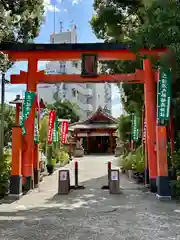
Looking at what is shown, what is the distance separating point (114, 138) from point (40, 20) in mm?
27265

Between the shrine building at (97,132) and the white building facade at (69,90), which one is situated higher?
the white building facade at (69,90)

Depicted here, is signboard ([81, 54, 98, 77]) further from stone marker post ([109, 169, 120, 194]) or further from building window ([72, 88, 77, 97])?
building window ([72, 88, 77, 97])

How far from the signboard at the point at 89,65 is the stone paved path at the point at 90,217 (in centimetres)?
445

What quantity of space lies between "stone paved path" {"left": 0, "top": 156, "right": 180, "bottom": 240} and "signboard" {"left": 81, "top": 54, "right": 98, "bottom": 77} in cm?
445

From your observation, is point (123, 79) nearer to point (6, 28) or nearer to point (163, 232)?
point (6, 28)

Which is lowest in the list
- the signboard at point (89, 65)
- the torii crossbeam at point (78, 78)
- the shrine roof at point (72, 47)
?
the torii crossbeam at point (78, 78)

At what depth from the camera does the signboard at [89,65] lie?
38.0 feet

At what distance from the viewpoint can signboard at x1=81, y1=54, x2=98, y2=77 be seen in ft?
38.0

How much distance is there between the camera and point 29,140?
1177 cm

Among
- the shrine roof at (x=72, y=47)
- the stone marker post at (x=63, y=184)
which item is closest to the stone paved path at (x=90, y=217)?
the stone marker post at (x=63, y=184)

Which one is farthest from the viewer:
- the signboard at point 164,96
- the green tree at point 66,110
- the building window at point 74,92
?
the building window at point 74,92

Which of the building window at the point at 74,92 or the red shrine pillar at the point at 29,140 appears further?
the building window at the point at 74,92

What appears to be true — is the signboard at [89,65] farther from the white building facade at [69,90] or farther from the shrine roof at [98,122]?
the white building facade at [69,90]

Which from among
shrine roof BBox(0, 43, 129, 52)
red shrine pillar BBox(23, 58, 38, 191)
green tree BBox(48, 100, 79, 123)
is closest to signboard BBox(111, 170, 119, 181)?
red shrine pillar BBox(23, 58, 38, 191)
